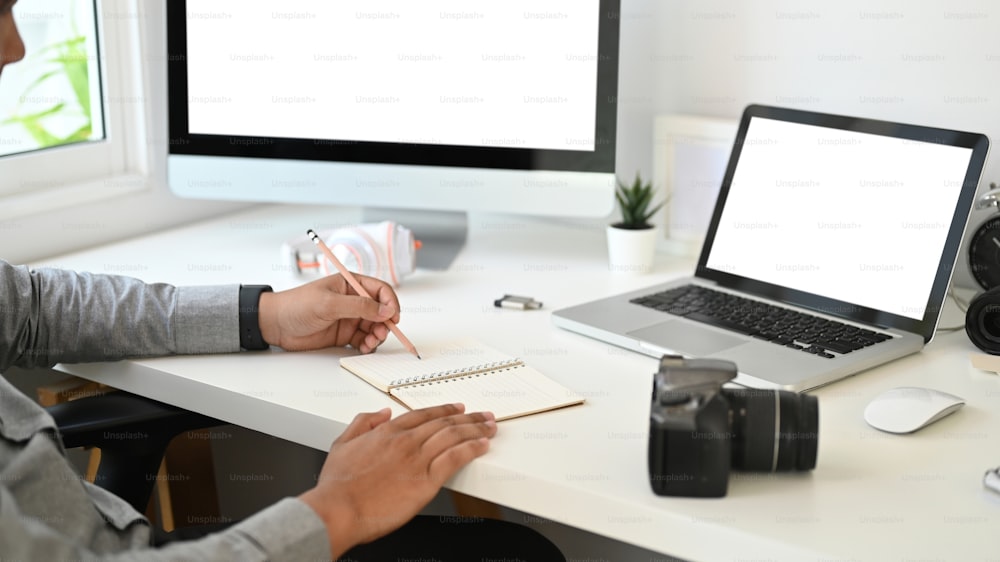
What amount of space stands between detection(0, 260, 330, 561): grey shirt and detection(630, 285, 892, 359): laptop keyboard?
1.88ft

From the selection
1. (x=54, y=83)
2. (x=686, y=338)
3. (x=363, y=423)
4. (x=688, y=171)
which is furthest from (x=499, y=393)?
(x=54, y=83)

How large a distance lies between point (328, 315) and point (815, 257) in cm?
64

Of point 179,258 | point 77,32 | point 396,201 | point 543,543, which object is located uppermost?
point 77,32

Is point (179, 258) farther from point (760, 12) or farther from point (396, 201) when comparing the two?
point (760, 12)

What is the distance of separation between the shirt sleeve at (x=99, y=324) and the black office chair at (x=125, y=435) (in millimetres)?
72

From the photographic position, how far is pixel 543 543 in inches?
Answer: 49.0

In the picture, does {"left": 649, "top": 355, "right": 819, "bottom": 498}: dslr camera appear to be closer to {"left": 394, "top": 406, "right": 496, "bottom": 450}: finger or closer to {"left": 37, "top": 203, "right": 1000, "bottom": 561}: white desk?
→ {"left": 37, "top": 203, "right": 1000, "bottom": 561}: white desk

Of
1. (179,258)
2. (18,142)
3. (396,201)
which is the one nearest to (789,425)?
(396,201)

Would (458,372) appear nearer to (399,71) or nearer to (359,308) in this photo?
(359,308)

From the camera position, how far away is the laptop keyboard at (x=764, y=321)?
125 centimetres

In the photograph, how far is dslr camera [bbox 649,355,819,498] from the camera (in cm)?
90

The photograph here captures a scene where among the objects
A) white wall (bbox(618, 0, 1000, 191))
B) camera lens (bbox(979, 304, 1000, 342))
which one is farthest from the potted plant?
camera lens (bbox(979, 304, 1000, 342))

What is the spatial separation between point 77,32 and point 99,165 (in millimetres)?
223

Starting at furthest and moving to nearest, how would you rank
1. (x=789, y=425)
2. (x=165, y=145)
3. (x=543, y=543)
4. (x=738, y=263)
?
(x=165, y=145)
(x=738, y=263)
(x=543, y=543)
(x=789, y=425)
